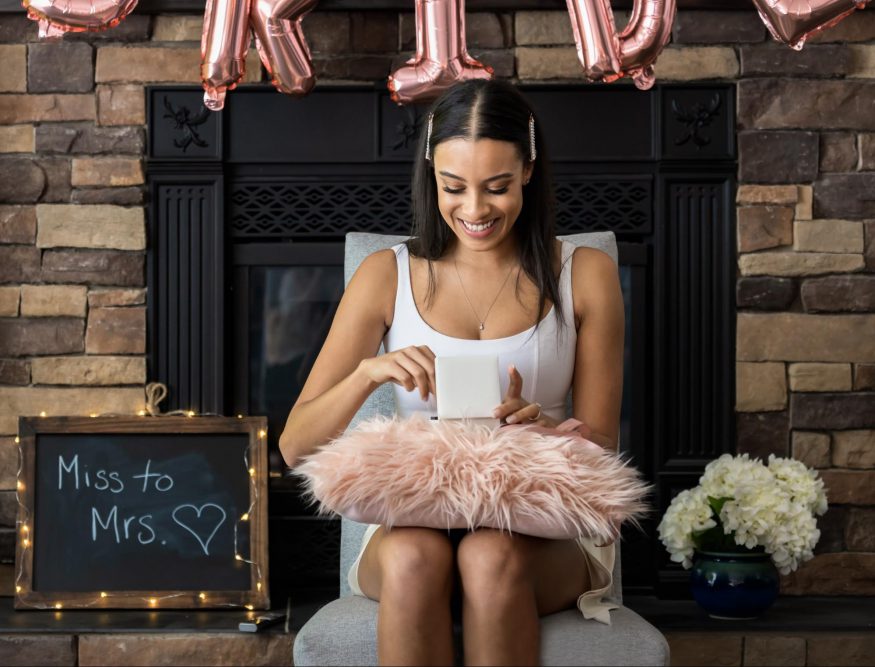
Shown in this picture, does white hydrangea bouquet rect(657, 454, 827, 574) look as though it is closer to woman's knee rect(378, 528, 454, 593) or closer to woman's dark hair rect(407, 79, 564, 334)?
woman's dark hair rect(407, 79, 564, 334)

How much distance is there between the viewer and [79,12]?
2109 millimetres

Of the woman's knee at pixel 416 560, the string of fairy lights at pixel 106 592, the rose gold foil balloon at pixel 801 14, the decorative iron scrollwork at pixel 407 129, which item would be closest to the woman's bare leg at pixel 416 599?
→ the woman's knee at pixel 416 560

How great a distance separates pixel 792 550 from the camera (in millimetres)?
2088

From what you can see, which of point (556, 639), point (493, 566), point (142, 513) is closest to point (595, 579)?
point (556, 639)

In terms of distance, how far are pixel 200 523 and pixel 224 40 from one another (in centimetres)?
101

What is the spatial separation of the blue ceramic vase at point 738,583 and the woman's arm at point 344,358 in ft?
2.83

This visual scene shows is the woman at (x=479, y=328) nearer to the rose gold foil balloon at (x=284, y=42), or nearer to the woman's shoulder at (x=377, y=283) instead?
the woman's shoulder at (x=377, y=283)

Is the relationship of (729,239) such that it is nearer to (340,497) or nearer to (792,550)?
(792,550)

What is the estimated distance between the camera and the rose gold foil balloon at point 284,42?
2.11m

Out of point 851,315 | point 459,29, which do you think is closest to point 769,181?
point 851,315

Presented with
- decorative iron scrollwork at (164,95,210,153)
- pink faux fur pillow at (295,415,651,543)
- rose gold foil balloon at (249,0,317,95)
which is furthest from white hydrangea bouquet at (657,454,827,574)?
decorative iron scrollwork at (164,95,210,153)

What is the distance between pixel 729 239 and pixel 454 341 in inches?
37.7

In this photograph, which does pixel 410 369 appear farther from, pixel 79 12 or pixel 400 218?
pixel 79 12

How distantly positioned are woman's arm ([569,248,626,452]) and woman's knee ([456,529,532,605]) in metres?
0.35
